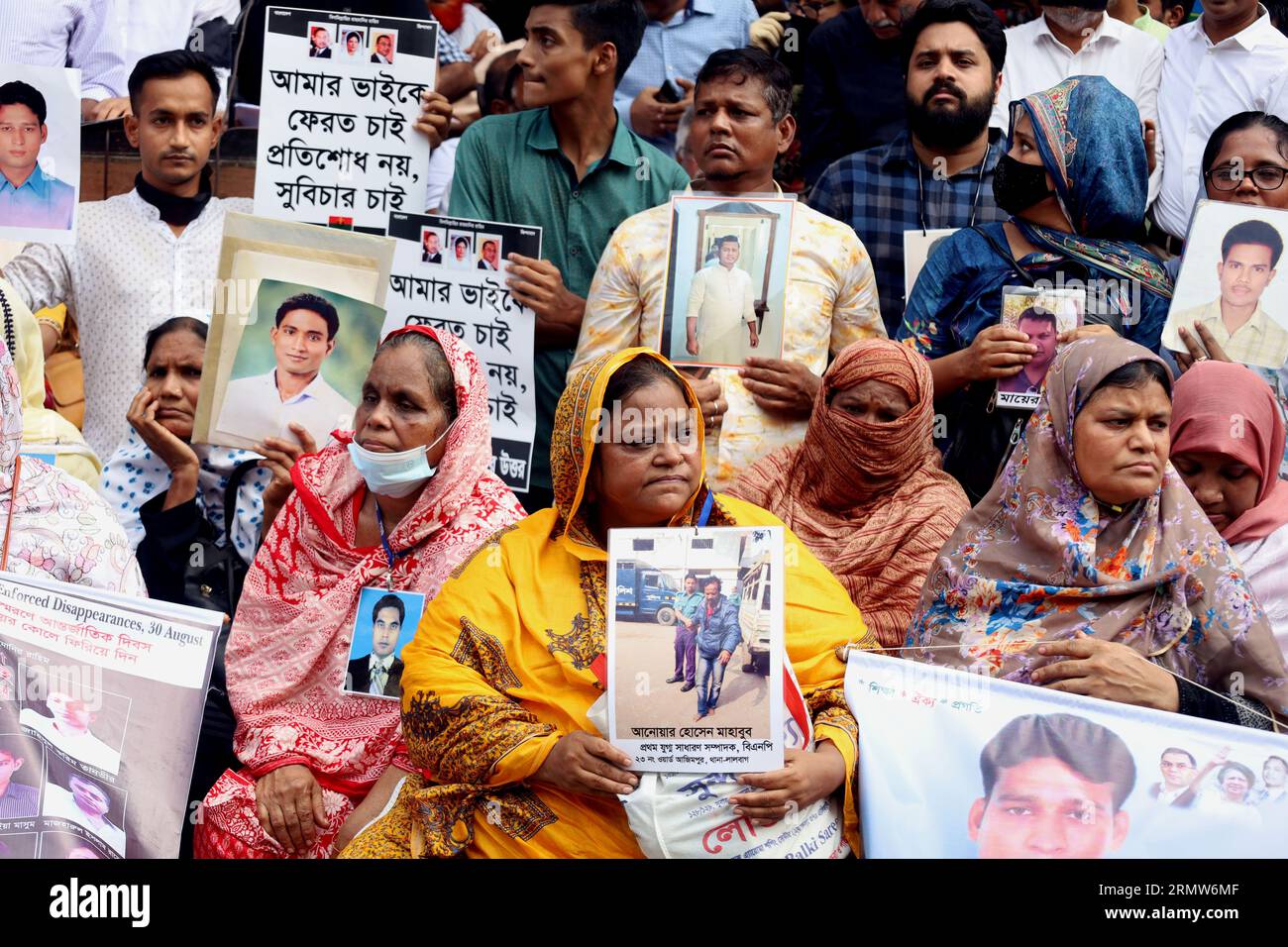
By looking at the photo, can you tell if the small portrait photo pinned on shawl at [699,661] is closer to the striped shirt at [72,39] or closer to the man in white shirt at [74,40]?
the man in white shirt at [74,40]

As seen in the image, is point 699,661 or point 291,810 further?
point 291,810

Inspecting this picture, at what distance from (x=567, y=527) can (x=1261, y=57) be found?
402 cm

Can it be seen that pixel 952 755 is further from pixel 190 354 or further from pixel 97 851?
pixel 190 354

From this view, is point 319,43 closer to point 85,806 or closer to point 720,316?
point 720,316

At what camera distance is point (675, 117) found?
7.01m

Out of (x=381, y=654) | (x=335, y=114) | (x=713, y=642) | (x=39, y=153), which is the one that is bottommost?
(x=381, y=654)

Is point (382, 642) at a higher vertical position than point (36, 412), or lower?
lower

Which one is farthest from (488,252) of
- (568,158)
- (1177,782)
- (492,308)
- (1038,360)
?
(1177,782)

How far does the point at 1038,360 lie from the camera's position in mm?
5016

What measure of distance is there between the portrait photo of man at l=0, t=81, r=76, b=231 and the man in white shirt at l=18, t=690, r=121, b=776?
8.64 feet

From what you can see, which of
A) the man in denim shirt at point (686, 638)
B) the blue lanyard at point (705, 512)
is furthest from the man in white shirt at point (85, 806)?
the blue lanyard at point (705, 512)

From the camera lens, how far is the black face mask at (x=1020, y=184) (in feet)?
17.2

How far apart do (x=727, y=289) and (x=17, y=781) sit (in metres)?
2.68

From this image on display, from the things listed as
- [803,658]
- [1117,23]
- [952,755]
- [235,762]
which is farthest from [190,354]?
[1117,23]
